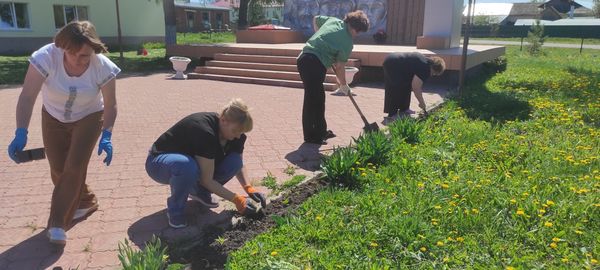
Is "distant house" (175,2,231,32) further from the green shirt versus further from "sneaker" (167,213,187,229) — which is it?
"sneaker" (167,213,187,229)

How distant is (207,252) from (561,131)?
14.6 ft

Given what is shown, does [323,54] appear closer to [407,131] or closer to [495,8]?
[407,131]

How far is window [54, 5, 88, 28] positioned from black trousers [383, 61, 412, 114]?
2081 cm

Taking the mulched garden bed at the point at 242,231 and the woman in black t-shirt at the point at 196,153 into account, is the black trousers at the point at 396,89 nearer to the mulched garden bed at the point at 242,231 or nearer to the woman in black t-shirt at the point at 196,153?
the mulched garden bed at the point at 242,231

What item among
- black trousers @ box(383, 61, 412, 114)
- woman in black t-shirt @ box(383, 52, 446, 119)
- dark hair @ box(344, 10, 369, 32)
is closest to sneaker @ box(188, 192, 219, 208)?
dark hair @ box(344, 10, 369, 32)

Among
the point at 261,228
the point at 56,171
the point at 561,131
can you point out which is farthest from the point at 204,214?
the point at 561,131

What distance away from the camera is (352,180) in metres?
3.86

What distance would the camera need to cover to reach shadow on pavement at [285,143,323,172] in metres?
4.61

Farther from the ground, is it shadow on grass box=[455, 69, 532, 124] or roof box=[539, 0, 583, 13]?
roof box=[539, 0, 583, 13]

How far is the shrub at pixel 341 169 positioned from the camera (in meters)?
3.85

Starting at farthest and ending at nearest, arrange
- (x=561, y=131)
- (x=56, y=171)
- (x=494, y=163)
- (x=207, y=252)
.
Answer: (x=561, y=131), (x=494, y=163), (x=56, y=171), (x=207, y=252)

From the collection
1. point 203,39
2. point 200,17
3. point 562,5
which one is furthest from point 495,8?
point 203,39

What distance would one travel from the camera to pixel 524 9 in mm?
67875

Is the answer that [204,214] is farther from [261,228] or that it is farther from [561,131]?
[561,131]
